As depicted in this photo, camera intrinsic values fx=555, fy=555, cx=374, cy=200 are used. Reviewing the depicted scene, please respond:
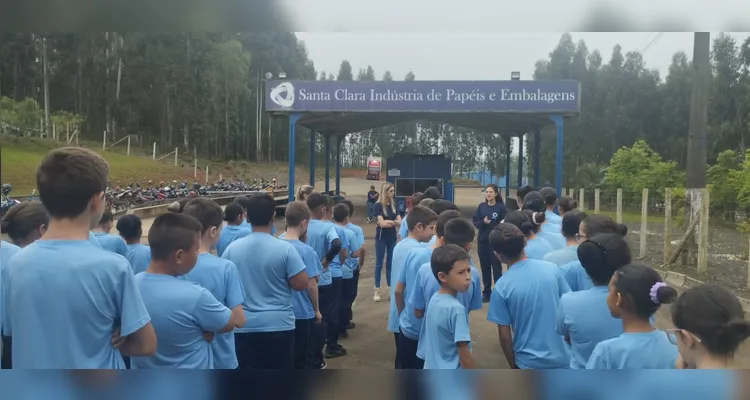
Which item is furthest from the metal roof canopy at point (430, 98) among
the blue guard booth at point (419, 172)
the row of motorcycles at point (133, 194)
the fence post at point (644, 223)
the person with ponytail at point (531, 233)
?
the person with ponytail at point (531, 233)

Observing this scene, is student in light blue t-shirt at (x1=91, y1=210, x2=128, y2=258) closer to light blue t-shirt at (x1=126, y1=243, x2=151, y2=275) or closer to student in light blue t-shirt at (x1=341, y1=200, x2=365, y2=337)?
light blue t-shirt at (x1=126, y1=243, x2=151, y2=275)

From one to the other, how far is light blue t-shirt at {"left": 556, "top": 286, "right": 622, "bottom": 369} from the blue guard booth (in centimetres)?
1554

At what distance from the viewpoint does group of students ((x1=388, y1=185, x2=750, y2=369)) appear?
144 centimetres

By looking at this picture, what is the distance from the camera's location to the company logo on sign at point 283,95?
39.8 feet

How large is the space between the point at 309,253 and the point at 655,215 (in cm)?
933

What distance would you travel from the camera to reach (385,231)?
695cm

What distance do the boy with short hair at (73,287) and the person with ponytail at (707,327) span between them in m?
1.42

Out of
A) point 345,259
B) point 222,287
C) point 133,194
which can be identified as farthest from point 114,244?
point 345,259

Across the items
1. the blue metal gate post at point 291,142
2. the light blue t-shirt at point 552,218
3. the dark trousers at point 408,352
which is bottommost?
the dark trousers at point 408,352

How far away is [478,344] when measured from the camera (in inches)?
219

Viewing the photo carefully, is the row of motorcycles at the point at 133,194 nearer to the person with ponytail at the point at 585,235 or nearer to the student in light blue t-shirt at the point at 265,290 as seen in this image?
the student in light blue t-shirt at the point at 265,290

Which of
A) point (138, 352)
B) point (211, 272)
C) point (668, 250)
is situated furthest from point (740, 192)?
point (138, 352)

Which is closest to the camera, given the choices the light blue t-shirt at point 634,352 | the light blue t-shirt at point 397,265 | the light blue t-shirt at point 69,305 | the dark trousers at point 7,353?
the dark trousers at point 7,353

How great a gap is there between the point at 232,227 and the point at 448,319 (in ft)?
7.69
